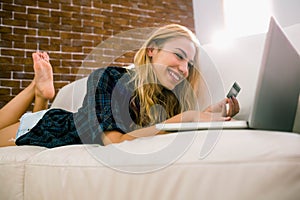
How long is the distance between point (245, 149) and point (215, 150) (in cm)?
5

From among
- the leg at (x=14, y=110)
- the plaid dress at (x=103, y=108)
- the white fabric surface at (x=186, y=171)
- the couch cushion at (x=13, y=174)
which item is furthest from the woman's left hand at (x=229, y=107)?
the leg at (x=14, y=110)

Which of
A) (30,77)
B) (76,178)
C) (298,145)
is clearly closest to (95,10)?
(30,77)

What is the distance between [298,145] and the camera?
59 cm

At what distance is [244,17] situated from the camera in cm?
294

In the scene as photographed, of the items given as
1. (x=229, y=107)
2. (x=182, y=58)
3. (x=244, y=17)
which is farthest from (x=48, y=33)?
(x=229, y=107)

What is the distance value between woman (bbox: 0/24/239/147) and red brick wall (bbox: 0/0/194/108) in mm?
1683

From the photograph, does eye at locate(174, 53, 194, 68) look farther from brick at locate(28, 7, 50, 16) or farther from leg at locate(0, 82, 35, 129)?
brick at locate(28, 7, 50, 16)

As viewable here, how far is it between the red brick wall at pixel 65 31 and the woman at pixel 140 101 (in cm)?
168

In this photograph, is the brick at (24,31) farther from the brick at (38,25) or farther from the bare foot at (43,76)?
the bare foot at (43,76)

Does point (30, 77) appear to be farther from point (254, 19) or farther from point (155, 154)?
point (155, 154)

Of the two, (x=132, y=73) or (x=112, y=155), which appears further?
(x=132, y=73)

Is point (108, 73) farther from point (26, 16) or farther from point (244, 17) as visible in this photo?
point (26, 16)

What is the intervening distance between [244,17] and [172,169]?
251 cm

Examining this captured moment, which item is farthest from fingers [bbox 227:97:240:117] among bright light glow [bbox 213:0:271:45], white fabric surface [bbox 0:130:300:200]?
bright light glow [bbox 213:0:271:45]
